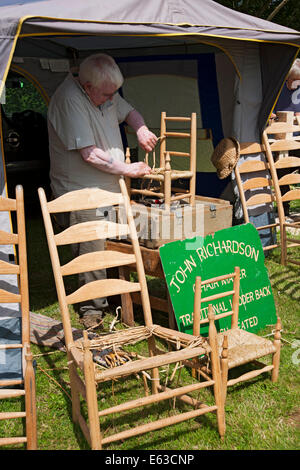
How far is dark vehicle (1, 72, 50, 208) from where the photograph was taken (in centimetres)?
766

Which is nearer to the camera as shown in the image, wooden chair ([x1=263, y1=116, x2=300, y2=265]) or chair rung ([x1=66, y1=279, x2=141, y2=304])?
chair rung ([x1=66, y1=279, x2=141, y2=304])

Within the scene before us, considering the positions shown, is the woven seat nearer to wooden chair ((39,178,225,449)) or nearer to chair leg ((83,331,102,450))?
wooden chair ((39,178,225,449))

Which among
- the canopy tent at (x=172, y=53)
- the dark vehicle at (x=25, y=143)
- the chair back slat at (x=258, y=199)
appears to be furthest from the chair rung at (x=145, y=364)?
the dark vehicle at (x=25, y=143)

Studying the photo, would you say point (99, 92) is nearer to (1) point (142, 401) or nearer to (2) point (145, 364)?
(2) point (145, 364)

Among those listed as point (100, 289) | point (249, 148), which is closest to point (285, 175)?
point (249, 148)

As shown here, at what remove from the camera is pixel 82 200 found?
3.10 meters

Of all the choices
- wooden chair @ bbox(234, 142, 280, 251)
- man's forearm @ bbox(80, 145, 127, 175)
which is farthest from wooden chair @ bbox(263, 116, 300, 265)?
man's forearm @ bbox(80, 145, 127, 175)

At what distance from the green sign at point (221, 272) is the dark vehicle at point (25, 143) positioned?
446 cm

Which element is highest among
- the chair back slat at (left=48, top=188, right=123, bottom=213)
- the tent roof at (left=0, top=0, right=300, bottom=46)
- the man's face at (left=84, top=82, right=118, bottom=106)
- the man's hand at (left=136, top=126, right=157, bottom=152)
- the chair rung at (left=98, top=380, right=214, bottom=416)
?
the tent roof at (left=0, top=0, right=300, bottom=46)

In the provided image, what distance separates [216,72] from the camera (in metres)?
5.80

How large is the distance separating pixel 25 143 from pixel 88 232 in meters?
5.11

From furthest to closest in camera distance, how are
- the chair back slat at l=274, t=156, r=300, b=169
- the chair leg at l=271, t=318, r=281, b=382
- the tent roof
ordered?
the chair back slat at l=274, t=156, r=300, b=169, the tent roof, the chair leg at l=271, t=318, r=281, b=382
